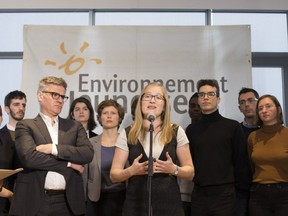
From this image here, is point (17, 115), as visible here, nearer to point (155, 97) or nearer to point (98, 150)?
point (98, 150)

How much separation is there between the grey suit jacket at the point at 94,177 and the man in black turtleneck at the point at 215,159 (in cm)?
83

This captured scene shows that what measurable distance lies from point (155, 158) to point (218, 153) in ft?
3.33

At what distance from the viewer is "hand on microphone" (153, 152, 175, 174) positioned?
2322mm

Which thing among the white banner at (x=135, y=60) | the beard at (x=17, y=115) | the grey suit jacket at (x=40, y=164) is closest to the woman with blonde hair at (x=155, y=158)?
the grey suit jacket at (x=40, y=164)

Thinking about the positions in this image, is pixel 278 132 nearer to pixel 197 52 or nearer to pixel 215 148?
pixel 215 148

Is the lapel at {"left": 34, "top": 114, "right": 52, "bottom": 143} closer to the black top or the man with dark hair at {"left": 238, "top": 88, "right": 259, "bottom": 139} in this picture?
the black top

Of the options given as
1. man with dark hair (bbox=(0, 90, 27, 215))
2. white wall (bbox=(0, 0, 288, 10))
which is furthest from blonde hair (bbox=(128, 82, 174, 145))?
white wall (bbox=(0, 0, 288, 10))

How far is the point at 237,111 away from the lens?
194 inches

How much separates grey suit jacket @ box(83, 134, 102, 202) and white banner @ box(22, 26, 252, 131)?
1540mm

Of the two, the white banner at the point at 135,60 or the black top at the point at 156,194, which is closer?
the black top at the point at 156,194

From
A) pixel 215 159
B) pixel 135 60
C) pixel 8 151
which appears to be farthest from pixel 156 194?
pixel 135 60

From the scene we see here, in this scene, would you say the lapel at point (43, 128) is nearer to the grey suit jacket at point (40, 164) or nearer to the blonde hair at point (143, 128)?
the grey suit jacket at point (40, 164)

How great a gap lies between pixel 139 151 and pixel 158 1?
3388mm

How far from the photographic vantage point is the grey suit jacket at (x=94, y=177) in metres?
3.35
